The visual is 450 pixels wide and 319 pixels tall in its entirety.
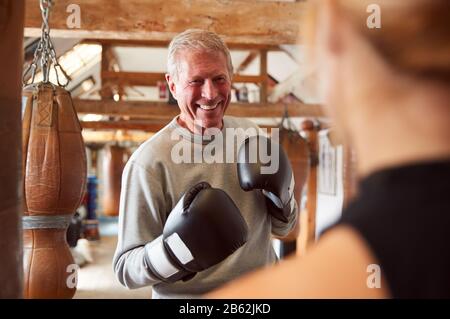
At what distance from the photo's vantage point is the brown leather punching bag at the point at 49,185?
1.27m

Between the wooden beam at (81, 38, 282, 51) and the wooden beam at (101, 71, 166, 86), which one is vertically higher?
the wooden beam at (81, 38, 282, 51)

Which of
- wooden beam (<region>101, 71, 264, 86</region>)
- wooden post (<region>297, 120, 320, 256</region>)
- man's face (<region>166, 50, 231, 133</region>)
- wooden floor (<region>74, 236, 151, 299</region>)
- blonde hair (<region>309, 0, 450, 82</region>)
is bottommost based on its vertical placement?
wooden floor (<region>74, 236, 151, 299</region>)

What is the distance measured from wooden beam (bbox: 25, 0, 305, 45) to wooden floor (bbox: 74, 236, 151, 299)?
7.29 ft

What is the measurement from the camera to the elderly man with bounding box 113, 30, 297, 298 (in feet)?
3.44

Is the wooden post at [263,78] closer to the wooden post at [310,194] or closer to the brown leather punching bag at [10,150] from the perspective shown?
the wooden post at [310,194]

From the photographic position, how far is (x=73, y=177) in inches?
51.6

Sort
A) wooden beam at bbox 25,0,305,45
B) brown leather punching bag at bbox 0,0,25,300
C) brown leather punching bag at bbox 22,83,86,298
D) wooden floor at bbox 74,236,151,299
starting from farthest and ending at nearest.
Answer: wooden floor at bbox 74,236,151,299, wooden beam at bbox 25,0,305,45, brown leather punching bag at bbox 22,83,86,298, brown leather punching bag at bbox 0,0,25,300

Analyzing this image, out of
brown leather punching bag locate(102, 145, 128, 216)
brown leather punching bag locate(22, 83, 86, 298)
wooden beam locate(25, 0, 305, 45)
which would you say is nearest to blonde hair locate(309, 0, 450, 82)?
brown leather punching bag locate(22, 83, 86, 298)

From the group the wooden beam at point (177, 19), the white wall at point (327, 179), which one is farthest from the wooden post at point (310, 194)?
the wooden beam at point (177, 19)

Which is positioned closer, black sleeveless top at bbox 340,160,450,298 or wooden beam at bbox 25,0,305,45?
black sleeveless top at bbox 340,160,450,298

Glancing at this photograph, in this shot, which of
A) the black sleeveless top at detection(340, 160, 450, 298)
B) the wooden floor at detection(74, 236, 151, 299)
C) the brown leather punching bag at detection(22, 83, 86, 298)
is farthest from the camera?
the wooden floor at detection(74, 236, 151, 299)

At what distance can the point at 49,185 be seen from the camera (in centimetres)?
127

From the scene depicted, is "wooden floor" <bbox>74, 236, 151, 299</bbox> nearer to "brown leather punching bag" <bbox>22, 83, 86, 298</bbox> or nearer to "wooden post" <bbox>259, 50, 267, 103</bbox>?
"wooden post" <bbox>259, 50, 267, 103</bbox>
